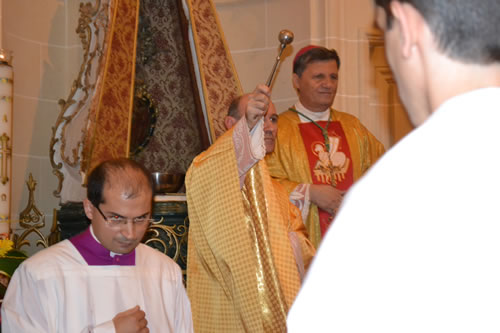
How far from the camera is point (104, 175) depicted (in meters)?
3.29

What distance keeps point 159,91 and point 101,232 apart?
319cm

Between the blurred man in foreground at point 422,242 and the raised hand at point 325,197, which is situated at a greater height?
the blurred man in foreground at point 422,242

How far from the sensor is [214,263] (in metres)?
3.62

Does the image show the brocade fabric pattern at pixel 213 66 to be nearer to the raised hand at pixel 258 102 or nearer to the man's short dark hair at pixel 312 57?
the man's short dark hair at pixel 312 57

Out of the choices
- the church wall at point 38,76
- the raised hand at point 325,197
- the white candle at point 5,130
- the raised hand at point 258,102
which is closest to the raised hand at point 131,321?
the raised hand at point 258,102

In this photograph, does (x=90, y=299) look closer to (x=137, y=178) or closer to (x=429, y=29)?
(x=137, y=178)

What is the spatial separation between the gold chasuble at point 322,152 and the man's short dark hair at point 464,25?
4.04 m

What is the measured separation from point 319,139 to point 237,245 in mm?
2085

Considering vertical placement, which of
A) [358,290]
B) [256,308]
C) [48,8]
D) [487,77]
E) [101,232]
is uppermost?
[48,8]

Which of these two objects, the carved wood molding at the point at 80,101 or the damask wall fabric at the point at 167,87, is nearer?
the carved wood molding at the point at 80,101

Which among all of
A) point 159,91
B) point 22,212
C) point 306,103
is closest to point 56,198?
point 22,212

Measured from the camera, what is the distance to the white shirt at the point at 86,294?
2.96m

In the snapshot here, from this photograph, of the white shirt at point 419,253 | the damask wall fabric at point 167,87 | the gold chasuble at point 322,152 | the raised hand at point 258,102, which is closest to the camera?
the white shirt at point 419,253

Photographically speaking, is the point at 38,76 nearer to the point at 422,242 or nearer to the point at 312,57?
the point at 312,57
